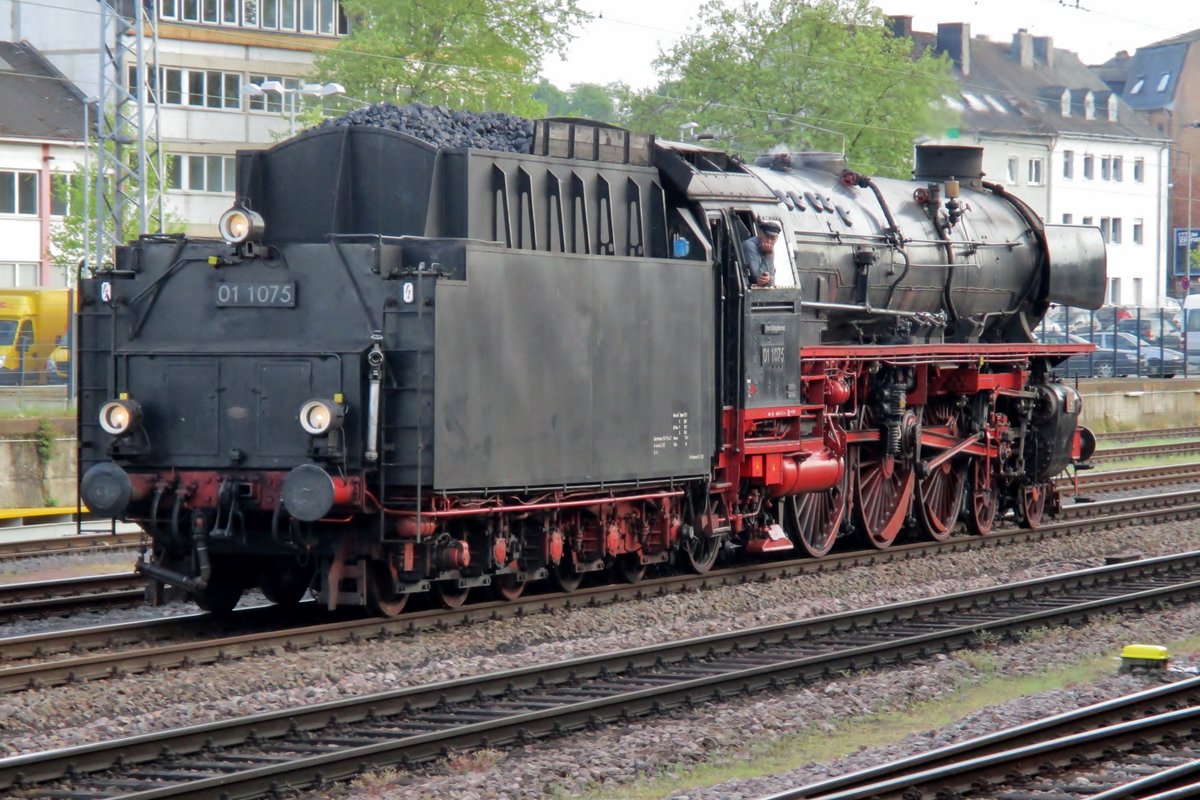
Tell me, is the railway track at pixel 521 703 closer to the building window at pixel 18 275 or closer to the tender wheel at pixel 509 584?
the tender wheel at pixel 509 584

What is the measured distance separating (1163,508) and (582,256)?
439 inches

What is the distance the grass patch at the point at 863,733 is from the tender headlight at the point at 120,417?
497 cm

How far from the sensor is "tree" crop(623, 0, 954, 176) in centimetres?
5466

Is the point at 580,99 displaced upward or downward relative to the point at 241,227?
upward

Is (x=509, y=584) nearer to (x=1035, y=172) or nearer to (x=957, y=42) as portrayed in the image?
(x=1035, y=172)

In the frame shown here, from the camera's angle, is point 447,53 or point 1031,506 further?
point 447,53

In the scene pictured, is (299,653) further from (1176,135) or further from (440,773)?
(1176,135)

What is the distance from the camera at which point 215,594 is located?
12266 millimetres

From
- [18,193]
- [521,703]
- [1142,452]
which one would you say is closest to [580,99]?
[18,193]

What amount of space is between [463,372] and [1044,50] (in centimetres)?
7512

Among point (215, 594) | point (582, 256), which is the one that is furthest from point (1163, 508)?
point (215, 594)

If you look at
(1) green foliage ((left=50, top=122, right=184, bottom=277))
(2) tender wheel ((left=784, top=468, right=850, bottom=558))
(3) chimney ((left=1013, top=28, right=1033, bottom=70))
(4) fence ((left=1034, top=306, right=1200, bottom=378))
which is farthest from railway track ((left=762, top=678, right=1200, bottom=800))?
(3) chimney ((left=1013, top=28, right=1033, bottom=70))

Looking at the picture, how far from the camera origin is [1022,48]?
3073 inches

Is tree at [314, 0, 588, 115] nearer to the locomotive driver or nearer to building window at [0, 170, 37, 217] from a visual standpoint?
building window at [0, 170, 37, 217]
